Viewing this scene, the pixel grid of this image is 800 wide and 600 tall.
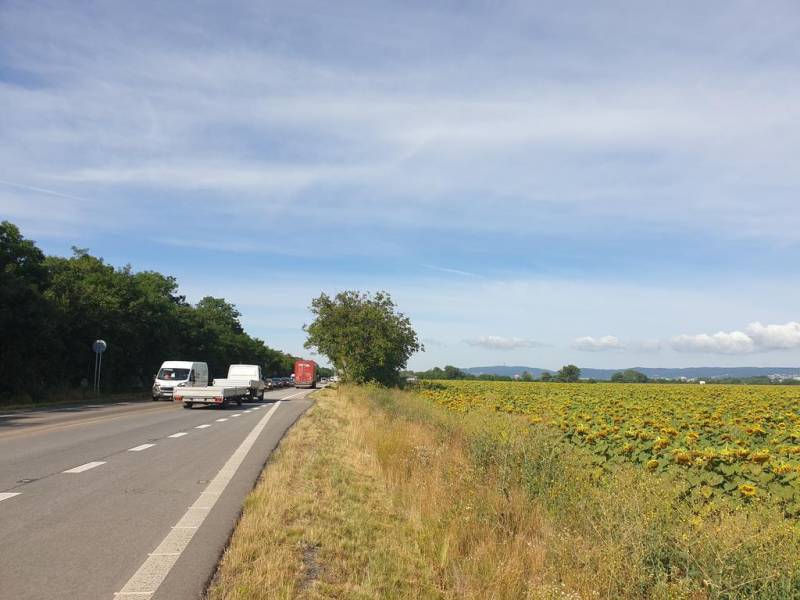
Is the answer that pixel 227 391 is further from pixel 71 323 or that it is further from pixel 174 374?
pixel 71 323

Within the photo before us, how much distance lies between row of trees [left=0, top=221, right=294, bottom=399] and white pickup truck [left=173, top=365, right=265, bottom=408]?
7.32 meters

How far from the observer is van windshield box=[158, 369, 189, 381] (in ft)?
121

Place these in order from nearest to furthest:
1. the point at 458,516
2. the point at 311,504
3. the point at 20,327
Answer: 1. the point at 458,516
2. the point at 311,504
3. the point at 20,327

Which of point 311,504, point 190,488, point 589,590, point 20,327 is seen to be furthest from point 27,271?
point 589,590

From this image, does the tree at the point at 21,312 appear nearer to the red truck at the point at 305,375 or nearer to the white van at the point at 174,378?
the white van at the point at 174,378

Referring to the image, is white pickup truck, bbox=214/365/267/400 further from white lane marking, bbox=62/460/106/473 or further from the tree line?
the tree line

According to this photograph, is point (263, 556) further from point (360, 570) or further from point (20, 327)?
point (20, 327)

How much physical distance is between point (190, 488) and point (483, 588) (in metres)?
5.60

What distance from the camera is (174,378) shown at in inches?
1453

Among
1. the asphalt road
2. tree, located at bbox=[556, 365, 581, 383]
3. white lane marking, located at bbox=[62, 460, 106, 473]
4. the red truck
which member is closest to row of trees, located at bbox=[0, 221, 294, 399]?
the asphalt road

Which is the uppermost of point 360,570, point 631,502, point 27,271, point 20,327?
point 27,271

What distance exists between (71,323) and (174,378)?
6.40 meters

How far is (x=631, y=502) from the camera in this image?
5.54 metres

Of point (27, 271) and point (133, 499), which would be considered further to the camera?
point (27, 271)
